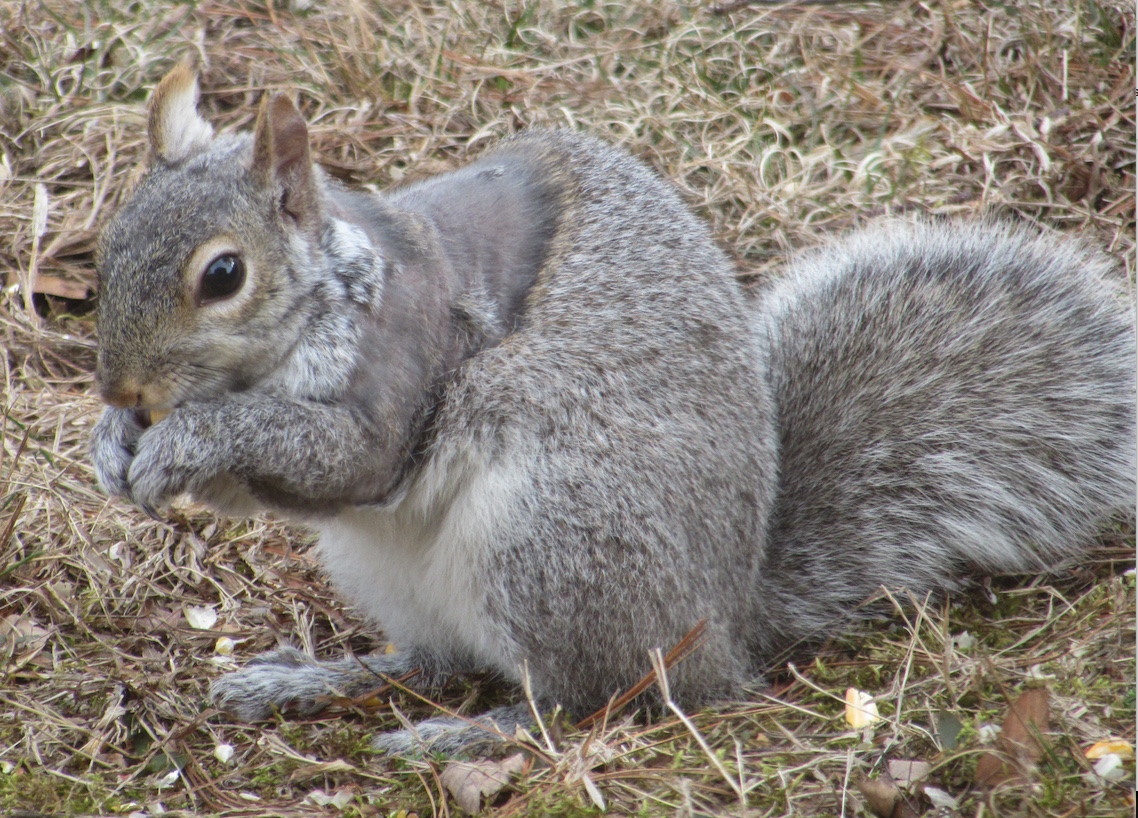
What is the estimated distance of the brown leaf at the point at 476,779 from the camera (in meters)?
2.58

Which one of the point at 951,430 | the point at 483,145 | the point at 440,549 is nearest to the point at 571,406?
the point at 440,549

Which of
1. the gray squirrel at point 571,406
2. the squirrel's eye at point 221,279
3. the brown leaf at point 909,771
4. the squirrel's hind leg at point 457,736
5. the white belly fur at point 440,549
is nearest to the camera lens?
the brown leaf at point 909,771

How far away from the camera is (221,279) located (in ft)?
8.27

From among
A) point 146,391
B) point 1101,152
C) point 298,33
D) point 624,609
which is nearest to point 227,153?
point 146,391

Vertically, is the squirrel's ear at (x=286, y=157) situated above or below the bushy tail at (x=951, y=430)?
above

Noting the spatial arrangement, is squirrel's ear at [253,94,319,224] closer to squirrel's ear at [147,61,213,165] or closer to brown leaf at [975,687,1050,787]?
squirrel's ear at [147,61,213,165]

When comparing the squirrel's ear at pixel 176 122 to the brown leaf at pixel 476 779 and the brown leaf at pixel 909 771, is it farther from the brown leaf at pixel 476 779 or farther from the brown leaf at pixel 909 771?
the brown leaf at pixel 909 771

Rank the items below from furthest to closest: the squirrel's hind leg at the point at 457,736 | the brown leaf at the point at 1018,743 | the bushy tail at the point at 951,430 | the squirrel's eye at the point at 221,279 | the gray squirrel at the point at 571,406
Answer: the bushy tail at the point at 951,430, the squirrel's hind leg at the point at 457,736, the gray squirrel at the point at 571,406, the squirrel's eye at the point at 221,279, the brown leaf at the point at 1018,743

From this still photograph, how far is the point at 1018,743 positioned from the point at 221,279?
5.86ft

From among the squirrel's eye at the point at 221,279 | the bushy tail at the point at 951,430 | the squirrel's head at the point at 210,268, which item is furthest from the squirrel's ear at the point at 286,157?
the bushy tail at the point at 951,430

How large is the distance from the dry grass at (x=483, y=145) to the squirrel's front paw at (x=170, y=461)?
62 cm

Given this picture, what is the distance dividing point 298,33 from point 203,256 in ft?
9.12

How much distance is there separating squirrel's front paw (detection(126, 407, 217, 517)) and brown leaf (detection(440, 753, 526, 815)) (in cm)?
82

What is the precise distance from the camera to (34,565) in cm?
341
